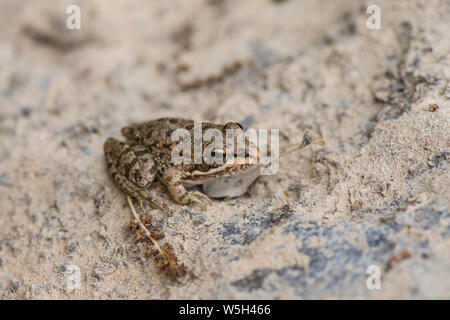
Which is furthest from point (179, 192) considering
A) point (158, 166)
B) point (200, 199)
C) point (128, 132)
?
point (128, 132)

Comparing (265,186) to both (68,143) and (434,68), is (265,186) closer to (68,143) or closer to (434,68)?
(434,68)

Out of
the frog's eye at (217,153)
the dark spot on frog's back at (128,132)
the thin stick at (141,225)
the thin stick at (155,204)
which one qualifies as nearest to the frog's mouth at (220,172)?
the frog's eye at (217,153)

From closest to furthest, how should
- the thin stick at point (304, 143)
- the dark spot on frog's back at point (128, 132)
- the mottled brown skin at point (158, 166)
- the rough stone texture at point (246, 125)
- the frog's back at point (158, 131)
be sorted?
the rough stone texture at point (246, 125), the thin stick at point (304, 143), the mottled brown skin at point (158, 166), the frog's back at point (158, 131), the dark spot on frog's back at point (128, 132)

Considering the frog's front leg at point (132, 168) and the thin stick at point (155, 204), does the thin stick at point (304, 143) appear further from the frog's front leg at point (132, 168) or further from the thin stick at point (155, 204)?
the frog's front leg at point (132, 168)

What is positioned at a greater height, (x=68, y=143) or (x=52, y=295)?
(x=68, y=143)

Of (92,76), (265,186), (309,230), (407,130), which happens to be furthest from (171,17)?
(309,230)

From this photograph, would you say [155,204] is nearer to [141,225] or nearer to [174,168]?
[141,225]
